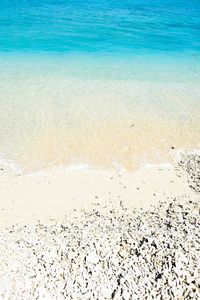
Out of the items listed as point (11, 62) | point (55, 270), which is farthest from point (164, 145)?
point (11, 62)

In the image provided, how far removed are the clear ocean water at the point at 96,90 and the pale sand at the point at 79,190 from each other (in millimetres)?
575

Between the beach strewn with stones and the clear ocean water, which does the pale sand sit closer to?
the beach strewn with stones

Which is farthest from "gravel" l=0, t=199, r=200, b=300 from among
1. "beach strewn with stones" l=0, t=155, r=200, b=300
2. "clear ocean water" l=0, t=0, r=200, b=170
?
"clear ocean water" l=0, t=0, r=200, b=170

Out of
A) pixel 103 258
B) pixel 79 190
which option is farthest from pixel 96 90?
pixel 103 258

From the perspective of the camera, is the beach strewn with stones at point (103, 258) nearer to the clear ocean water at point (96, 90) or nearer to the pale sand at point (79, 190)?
the pale sand at point (79, 190)

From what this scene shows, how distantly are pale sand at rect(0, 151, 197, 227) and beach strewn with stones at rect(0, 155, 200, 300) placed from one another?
18.7 inches

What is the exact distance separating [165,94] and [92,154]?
5992 millimetres

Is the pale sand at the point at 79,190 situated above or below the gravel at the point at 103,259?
below

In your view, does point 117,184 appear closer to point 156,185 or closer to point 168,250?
point 156,185

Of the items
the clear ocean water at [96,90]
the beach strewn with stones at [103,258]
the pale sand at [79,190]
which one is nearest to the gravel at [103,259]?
the beach strewn with stones at [103,258]

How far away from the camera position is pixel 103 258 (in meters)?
5.51

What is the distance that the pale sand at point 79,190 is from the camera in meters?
7.08

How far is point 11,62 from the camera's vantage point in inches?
668

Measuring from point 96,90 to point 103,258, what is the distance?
373 inches
